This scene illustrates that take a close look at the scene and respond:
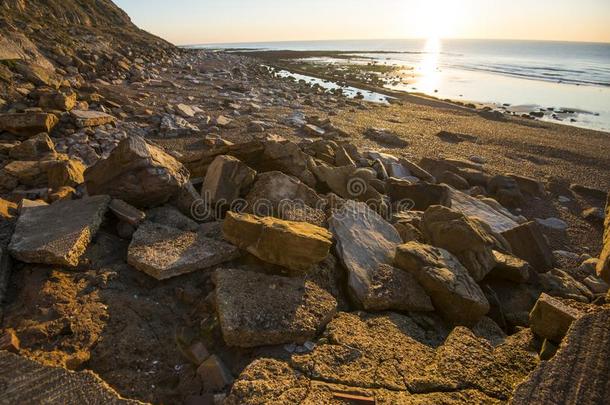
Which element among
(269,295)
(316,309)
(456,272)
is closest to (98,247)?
(269,295)

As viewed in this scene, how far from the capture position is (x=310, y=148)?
235 inches

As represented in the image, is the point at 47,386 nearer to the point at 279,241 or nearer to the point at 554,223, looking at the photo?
the point at 279,241

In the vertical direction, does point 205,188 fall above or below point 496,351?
above

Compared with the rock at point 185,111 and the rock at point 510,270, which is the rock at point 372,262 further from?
the rock at point 185,111

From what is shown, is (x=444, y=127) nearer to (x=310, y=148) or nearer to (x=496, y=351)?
(x=310, y=148)

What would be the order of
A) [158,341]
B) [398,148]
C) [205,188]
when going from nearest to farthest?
[158,341] < [205,188] < [398,148]

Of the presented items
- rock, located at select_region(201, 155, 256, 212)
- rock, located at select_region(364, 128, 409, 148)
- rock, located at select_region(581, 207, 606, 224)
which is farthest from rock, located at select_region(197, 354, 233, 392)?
rock, located at select_region(364, 128, 409, 148)

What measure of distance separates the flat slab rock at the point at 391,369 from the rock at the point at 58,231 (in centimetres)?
166

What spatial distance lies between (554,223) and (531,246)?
6.10 feet

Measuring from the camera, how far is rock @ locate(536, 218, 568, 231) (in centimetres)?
545

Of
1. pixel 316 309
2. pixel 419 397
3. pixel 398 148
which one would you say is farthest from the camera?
pixel 398 148

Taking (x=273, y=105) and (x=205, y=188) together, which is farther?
(x=273, y=105)

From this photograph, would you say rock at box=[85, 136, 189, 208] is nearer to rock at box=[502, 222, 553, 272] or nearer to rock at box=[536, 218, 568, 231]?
rock at box=[502, 222, 553, 272]

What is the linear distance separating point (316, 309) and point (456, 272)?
1.30m
